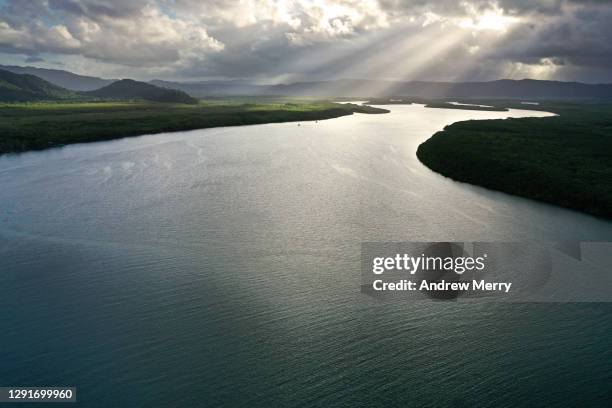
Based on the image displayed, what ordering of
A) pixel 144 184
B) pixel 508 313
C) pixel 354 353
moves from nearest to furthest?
pixel 354 353 < pixel 508 313 < pixel 144 184

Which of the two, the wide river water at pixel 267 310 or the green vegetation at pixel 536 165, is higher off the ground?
the green vegetation at pixel 536 165

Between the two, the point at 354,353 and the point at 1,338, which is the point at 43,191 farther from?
the point at 354,353

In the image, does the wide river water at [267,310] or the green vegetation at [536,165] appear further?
the green vegetation at [536,165]

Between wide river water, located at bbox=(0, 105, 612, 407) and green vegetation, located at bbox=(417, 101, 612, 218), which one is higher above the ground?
green vegetation, located at bbox=(417, 101, 612, 218)

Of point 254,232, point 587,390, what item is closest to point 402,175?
point 254,232

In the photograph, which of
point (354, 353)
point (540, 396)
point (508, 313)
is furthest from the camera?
point (508, 313)

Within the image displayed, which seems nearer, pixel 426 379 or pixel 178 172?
pixel 426 379

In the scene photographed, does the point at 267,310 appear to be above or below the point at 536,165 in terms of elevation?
below

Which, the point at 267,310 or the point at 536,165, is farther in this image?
the point at 536,165
